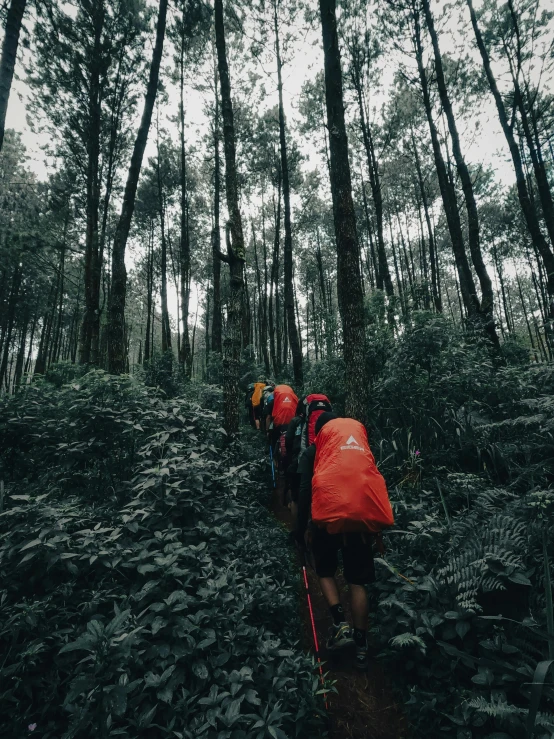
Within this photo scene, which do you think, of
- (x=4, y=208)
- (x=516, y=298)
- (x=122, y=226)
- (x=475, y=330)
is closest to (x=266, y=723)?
(x=475, y=330)

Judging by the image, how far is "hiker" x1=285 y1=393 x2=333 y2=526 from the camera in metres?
3.79

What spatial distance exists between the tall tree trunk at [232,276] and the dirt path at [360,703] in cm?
419

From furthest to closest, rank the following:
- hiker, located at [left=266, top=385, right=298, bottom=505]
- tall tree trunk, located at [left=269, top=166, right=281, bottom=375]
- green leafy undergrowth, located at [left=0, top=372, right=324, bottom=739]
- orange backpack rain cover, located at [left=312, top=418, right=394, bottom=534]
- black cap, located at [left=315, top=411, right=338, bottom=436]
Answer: tall tree trunk, located at [left=269, top=166, right=281, bottom=375] → hiker, located at [left=266, top=385, right=298, bottom=505] → black cap, located at [left=315, top=411, right=338, bottom=436] → orange backpack rain cover, located at [left=312, top=418, right=394, bottom=534] → green leafy undergrowth, located at [left=0, top=372, right=324, bottom=739]

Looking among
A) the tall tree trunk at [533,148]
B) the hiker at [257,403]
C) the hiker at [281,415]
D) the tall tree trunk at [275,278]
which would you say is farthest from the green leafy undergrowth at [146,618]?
the tall tree trunk at [275,278]

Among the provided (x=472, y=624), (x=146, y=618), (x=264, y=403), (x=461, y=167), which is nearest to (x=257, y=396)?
(x=264, y=403)

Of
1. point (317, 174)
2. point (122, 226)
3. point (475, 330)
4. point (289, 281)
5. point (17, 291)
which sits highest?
point (317, 174)

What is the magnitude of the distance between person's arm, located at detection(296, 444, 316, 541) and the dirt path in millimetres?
946

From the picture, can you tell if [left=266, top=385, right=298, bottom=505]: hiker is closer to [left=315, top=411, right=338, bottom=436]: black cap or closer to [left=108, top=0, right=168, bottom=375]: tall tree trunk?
[left=315, top=411, right=338, bottom=436]: black cap

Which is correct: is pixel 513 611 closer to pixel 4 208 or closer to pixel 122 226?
pixel 122 226

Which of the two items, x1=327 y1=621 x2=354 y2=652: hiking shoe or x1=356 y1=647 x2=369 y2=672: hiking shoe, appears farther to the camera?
x1=327 y1=621 x2=354 y2=652: hiking shoe

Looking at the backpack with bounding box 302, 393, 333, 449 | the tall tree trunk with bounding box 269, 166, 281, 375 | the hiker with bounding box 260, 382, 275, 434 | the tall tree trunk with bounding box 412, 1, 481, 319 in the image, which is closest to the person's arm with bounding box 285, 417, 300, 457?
the backpack with bounding box 302, 393, 333, 449

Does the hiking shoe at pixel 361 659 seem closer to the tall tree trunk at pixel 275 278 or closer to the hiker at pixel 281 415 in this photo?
the hiker at pixel 281 415

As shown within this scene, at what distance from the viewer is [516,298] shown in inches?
1580

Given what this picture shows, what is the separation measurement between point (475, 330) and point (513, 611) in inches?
265
